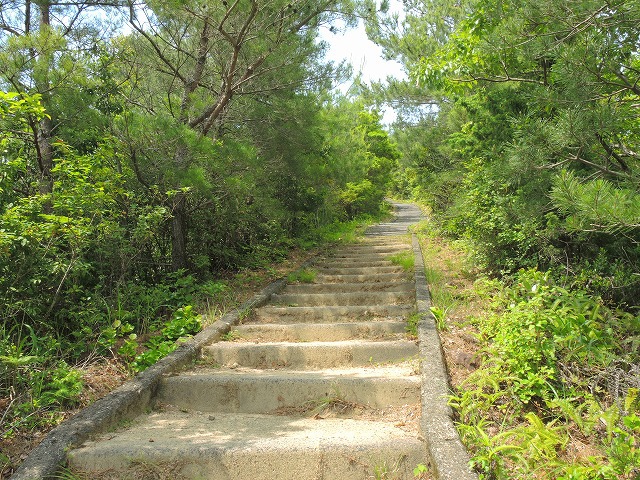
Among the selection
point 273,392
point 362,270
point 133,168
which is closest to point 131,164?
point 133,168

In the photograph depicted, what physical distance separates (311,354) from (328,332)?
590mm

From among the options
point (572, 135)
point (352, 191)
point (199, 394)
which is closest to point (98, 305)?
point (199, 394)

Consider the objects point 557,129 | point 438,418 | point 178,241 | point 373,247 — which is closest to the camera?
point 438,418

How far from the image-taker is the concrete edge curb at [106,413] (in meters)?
2.38

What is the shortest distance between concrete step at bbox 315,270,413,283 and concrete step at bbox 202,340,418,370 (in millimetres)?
2691

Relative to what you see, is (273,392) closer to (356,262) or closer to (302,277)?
(302,277)

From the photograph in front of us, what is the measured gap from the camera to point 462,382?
328cm

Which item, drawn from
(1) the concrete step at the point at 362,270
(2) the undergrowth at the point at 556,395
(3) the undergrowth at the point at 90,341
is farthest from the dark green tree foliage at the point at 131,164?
(2) the undergrowth at the point at 556,395

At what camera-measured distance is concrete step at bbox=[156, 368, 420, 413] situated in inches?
128

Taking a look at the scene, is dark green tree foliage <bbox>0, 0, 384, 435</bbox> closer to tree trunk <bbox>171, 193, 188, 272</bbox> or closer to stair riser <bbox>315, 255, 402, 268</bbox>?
tree trunk <bbox>171, 193, 188, 272</bbox>

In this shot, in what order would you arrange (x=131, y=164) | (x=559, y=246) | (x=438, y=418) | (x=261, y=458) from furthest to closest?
1. (x=131, y=164)
2. (x=559, y=246)
3. (x=438, y=418)
4. (x=261, y=458)

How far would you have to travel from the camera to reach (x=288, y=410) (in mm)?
3227

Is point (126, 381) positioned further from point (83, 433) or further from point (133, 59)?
point (133, 59)

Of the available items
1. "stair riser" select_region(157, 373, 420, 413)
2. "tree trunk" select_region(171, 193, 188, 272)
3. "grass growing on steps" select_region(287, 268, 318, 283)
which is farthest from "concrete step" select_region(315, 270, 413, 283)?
"stair riser" select_region(157, 373, 420, 413)
